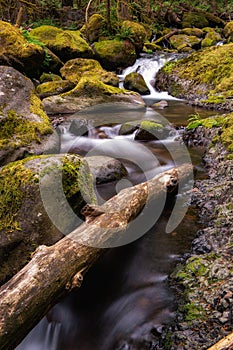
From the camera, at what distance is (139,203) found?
12.0 feet

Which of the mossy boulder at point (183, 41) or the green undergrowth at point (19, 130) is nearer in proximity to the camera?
the green undergrowth at point (19, 130)

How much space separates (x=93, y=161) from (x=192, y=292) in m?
3.24

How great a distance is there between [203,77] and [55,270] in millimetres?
10870

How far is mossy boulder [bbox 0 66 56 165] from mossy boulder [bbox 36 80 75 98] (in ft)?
11.1

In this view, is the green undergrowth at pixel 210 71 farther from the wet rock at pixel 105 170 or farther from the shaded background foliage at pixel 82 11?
the shaded background foliage at pixel 82 11

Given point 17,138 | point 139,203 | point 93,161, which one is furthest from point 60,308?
point 17,138

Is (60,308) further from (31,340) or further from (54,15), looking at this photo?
(54,15)

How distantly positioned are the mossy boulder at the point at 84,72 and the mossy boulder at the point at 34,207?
342 inches

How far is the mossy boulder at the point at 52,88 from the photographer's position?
10.1 meters


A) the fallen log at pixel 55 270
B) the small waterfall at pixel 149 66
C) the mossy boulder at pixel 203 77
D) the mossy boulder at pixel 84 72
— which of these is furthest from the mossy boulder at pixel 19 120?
the small waterfall at pixel 149 66

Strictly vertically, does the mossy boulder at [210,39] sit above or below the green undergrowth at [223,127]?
below

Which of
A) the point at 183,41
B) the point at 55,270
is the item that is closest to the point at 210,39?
the point at 183,41

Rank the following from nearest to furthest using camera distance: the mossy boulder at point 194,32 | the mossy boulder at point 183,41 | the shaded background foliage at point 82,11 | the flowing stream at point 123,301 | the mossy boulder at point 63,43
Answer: the flowing stream at point 123,301 < the mossy boulder at point 63,43 < the mossy boulder at point 183,41 < the shaded background foliage at point 82,11 < the mossy boulder at point 194,32

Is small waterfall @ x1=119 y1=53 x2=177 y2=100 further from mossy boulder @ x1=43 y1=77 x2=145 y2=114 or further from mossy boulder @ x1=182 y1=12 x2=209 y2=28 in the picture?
mossy boulder @ x1=182 y1=12 x2=209 y2=28
